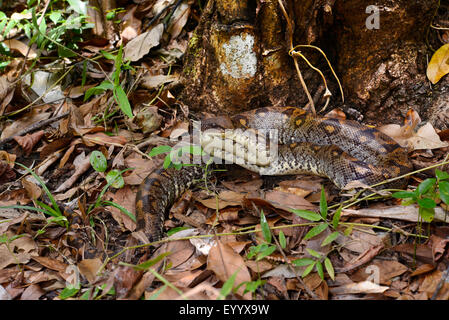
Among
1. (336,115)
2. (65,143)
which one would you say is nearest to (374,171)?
(336,115)

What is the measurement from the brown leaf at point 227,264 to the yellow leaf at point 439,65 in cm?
357

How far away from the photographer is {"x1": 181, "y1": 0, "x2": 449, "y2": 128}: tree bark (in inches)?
198

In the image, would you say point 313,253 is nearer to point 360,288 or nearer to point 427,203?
point 360,288

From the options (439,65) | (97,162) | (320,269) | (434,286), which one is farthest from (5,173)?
(439,65)

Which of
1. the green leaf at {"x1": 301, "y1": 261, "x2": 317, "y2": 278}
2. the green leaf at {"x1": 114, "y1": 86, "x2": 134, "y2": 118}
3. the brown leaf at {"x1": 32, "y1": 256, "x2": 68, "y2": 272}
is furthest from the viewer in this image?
the green leaf at {"x1": 114, "y1": 86, "x2": 134, "y2": 118}

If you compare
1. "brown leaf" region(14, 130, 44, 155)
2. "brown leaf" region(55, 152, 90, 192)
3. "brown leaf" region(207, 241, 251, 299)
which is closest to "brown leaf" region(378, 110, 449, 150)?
"brown leaf" region(207, 241, 251, 299)

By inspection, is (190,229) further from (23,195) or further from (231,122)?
(23,195)

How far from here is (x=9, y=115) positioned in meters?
6.38

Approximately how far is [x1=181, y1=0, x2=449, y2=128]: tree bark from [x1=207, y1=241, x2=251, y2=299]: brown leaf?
273cm

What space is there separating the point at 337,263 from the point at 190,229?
1.55m

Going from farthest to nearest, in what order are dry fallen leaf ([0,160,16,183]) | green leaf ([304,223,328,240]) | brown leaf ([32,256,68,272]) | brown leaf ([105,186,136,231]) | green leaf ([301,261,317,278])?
dry fallen leaf ([0,160,16,183]), brown leaf ([105,186,136,231]), brown leaf ([32,256,68,272]), green leaf ([304,223,328,240]), green leaf ([301,261,317,278])

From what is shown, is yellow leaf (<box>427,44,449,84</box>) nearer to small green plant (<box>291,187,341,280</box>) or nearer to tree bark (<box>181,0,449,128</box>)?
tree bark (<box>181,0,449,128</box>)

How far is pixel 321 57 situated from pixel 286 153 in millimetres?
1523

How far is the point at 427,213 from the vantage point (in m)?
3.59
